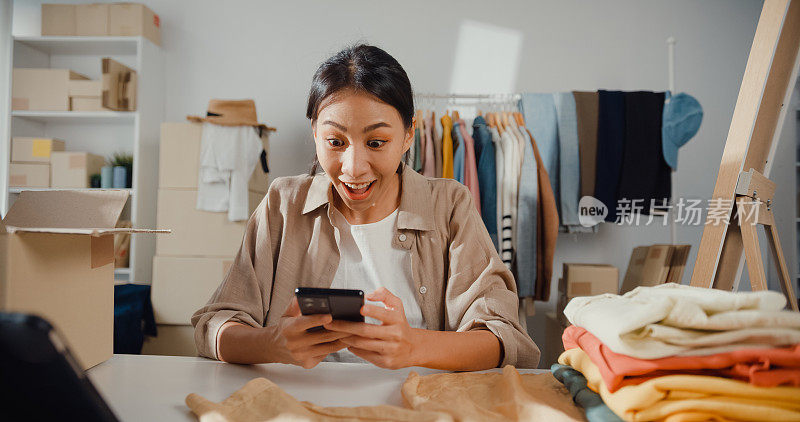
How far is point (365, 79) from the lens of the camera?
1.02m

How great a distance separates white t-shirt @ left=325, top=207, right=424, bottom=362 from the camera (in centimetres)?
116

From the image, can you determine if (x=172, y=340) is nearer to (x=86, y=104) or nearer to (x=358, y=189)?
(x=86, y=104)

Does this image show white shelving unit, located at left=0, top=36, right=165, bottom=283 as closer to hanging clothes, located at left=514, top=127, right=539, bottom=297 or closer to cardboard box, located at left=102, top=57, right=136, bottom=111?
cardboard box, located at left=102, top=57, right=136, bottom=111

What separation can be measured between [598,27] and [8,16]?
3.74 metres

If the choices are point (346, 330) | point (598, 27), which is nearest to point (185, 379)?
point (346, 330)

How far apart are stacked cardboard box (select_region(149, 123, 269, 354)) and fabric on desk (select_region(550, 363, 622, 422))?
2248mm

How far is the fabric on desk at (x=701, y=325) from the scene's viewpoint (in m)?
0.48

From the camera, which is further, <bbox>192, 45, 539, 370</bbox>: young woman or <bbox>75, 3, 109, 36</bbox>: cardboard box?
<bbox>75, 3, 109, 36</bbox>: cardboard box

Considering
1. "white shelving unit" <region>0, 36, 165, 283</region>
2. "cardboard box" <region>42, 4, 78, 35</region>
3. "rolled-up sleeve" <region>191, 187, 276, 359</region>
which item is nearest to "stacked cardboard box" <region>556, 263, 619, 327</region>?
"rolled-up sleeve" <region>191, 187, 276, 359</region>

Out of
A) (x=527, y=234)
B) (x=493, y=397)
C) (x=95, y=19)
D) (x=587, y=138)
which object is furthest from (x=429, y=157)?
(x=95, y=19)

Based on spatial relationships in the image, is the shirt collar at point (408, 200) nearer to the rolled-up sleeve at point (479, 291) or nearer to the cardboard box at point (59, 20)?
the rolled-up sleeve at point (479, 291)

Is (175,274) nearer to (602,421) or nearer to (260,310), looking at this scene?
(260,310)

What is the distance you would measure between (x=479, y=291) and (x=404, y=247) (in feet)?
0.71

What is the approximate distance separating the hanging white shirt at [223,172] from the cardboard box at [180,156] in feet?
0.14
